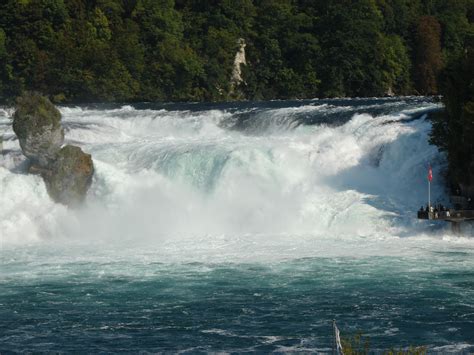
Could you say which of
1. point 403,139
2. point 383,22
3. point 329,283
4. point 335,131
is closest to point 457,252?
point 329,283

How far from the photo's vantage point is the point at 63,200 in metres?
39.1

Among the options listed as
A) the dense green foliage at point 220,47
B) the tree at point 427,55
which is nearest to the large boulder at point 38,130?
the dense green foliage at point 220,47

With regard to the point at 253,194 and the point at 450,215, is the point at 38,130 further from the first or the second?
the point at 450,215

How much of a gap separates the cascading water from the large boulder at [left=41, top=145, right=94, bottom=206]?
1.31 feet

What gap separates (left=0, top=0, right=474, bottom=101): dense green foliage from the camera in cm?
7169

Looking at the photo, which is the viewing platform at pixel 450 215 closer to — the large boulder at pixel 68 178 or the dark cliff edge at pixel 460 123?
the dark cliff edge at pixel 460 123

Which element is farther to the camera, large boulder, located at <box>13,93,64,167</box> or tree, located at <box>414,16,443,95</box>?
tree, located at <box>414,16,443,95</box>

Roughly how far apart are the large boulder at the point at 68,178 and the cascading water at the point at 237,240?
15.8 inches

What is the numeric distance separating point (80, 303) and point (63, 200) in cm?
1374

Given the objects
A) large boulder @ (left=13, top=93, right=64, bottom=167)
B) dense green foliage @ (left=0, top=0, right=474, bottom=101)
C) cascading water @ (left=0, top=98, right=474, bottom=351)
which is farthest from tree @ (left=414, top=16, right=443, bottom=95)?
large boulder @ (left=13, top=93, right=64, bottom=167)

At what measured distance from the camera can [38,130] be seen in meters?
40.0

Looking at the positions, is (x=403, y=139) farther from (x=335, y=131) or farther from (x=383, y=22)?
(x=383, y=22)

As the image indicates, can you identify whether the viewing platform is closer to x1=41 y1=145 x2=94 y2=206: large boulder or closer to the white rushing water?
the white rushing water

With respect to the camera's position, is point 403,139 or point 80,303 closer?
point 80,303
